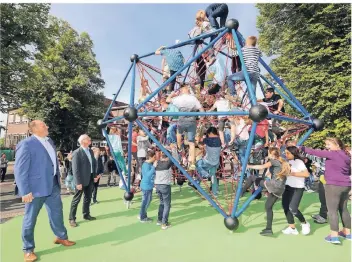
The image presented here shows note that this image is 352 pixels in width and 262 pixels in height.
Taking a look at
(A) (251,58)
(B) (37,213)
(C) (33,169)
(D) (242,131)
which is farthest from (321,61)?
(B) (37,213)

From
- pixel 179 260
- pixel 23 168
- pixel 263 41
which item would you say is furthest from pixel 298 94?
pixel 23 168

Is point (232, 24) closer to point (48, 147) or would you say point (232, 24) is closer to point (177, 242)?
point (48, 147)

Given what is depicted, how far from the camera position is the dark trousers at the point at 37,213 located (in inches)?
163

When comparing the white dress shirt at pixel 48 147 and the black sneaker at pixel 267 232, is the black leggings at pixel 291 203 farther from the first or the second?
the white dress shirt at pixel 48 147

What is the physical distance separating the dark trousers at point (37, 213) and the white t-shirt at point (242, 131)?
455 cm

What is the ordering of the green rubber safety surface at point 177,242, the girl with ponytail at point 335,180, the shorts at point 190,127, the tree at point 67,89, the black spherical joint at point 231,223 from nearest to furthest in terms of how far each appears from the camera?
the green rubber safety surface at point 177,242, the girl with ponytail at point 335,180, the black spherical joint at point 231,223, the shorts at point 190,127, the tree at point 67,89

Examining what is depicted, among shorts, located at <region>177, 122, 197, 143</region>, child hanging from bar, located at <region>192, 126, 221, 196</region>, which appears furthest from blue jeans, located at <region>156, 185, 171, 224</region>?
child hanging from bar, located at <region>192, 126, 221, 196</region>

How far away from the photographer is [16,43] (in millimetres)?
16375

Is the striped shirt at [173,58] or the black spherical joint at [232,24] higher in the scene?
the black spherical joint at [232,24]

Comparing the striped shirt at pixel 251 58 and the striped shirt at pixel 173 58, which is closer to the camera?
the striped shirt at pixel 251 58

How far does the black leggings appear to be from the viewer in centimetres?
523

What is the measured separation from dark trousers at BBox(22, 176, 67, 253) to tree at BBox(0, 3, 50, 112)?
1401 cm

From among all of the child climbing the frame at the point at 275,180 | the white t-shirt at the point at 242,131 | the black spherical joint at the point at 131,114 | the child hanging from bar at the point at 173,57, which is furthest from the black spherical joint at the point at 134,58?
Answer: the child climbing the frame at the point at 275,180

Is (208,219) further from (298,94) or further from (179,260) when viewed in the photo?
(298,94)
